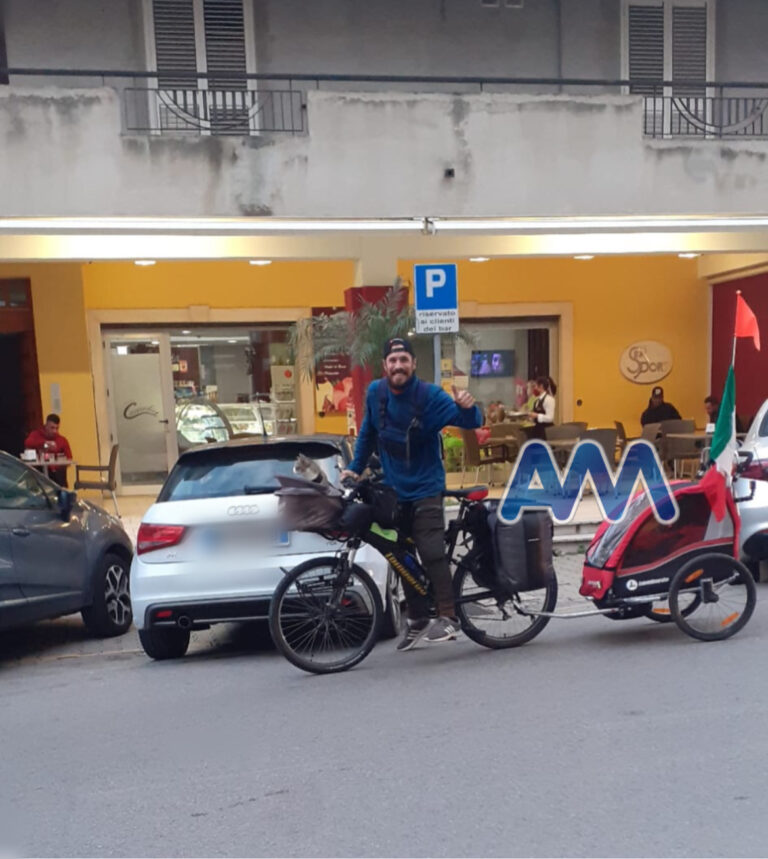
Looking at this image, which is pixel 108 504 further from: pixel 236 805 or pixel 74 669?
pixel 236 805

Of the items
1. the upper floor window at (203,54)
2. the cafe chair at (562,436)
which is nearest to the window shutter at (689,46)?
the cafe chair at (562,436)

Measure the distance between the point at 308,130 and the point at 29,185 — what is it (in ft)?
10.0

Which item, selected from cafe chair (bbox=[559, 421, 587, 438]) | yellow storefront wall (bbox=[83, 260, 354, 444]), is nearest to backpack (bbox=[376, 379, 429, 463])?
cafe chair (bbox=[559, 421, 587, 438])

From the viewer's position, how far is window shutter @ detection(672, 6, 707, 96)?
1148cm

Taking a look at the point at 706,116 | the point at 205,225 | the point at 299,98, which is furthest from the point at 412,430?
the point at 706,116

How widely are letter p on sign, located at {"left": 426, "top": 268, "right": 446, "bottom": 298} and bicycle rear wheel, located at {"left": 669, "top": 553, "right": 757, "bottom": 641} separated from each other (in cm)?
348

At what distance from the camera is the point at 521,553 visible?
17.4 ft

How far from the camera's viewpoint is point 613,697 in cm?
457

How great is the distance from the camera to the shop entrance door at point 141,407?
528 inches

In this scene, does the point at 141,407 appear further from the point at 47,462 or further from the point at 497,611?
the point at 497,611

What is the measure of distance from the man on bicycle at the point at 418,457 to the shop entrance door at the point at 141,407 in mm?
8980

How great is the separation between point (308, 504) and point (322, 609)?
2.22ft

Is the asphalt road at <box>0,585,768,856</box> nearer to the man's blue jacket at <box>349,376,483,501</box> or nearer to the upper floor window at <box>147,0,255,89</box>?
the man's blue jacket at <box>349,376,483,501</box>

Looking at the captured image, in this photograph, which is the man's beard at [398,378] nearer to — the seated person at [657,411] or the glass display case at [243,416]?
the glass display case at [243,416]
